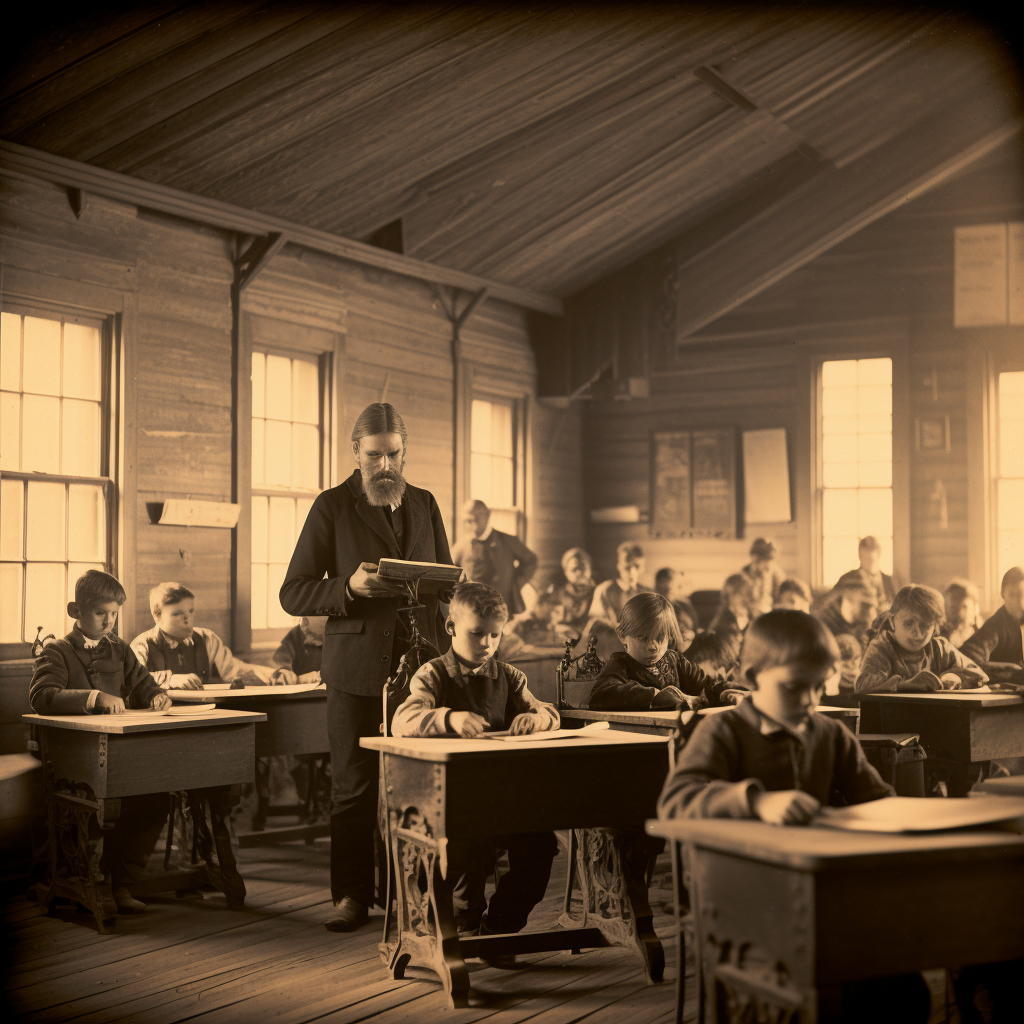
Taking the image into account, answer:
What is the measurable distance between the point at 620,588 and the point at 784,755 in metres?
Answer: 8.00

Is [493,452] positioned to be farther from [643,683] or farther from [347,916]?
[347,916]

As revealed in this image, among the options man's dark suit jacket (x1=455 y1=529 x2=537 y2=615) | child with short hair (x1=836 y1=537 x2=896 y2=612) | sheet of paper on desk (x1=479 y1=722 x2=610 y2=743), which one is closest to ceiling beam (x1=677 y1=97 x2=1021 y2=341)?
child with short hair (x1=836 y1=537 x2=896 y2=612)

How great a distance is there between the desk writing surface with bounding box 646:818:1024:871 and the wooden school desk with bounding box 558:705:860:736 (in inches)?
81.7

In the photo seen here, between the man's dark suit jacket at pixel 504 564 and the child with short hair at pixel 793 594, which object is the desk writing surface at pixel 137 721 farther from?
the child with short hair at pixel 793 594

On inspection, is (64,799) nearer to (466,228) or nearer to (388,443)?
(388,443)

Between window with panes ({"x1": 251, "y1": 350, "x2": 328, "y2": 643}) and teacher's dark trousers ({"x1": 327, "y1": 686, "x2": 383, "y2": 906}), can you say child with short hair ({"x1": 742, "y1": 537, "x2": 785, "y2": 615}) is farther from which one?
teacher's dark trousers ({"x1": 327, "y1": 686, "x2": 383, "y2": 906})

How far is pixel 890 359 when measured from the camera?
11.8 metres

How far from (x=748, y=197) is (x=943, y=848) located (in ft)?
33.1

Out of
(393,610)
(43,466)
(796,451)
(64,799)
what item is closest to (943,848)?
(393,610)

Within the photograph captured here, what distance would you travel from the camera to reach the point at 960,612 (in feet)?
34.0

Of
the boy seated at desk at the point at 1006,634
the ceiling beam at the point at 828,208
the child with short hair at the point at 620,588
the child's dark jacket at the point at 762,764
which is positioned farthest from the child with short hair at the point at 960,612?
the child's dark jacket at the point at 762,764

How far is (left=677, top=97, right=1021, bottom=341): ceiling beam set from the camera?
1120cm

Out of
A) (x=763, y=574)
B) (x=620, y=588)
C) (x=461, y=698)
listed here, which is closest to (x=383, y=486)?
(x=461, y=698)

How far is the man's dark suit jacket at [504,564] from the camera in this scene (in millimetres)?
10398
